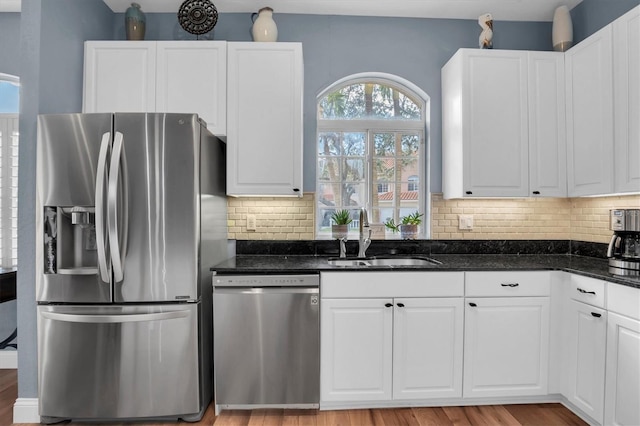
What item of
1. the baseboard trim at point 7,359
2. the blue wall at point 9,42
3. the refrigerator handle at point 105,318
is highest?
the blue wall at point 9,42

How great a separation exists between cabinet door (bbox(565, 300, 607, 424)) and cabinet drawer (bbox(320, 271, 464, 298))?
654mm

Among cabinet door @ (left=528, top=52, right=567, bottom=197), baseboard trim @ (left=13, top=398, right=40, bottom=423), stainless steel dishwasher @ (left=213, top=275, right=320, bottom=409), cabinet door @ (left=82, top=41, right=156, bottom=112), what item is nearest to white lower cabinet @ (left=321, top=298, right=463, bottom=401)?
stainless steel dishwasher @ (left=213, top=275, right=320, bottom=409)

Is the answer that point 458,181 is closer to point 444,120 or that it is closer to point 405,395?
point 444,120

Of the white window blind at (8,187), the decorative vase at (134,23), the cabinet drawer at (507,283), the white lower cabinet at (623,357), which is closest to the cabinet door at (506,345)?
the cabinet drawer at (507,283)

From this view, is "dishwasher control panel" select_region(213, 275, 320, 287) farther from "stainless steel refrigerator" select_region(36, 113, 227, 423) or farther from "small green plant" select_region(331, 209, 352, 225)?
"small green plant" select_region(331, 209, 352, 225)

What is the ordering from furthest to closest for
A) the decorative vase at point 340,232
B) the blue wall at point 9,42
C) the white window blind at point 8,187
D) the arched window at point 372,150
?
the arched window at point 372,150
the white window blind at point 8,187
the blue wall at point 9,42
the decorative vase at point 340,232

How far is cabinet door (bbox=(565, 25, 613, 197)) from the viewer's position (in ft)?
7.72

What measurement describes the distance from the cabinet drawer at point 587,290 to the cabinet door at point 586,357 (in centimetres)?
3

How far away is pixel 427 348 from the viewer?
7.55 feet

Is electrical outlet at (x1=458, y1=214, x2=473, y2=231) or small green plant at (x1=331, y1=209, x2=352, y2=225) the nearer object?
small green plant at (x1=331, y1=209, x2=352, y2=225)

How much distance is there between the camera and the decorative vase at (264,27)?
269 cm

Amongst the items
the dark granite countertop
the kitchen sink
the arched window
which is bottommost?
the kitchen sink

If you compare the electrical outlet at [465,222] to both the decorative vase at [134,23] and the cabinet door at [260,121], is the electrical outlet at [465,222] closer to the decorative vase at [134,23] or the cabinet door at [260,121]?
the cabinet door at [260,121]

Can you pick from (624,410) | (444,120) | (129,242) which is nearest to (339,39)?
(444,120)
